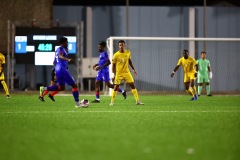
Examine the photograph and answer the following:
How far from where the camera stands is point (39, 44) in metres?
31.1

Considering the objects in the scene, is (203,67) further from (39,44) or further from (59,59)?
(59,59)

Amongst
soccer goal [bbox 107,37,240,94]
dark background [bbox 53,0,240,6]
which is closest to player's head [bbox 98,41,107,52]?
soccer goal [bbox 107,37,240,94]

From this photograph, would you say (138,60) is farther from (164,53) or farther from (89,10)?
(89,10)

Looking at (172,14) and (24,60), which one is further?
(172,14)

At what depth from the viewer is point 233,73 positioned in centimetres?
3609

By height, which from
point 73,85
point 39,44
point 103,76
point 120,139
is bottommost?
point 120,139

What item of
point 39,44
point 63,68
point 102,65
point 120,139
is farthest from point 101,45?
point 39,44

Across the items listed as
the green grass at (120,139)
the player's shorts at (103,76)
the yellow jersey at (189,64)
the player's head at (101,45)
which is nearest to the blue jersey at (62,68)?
the player's head at (101,45)

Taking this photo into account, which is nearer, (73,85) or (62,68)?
(73,85)

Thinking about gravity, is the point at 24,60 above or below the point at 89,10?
below

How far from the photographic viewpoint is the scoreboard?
30969mm

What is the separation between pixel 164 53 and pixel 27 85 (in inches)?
334

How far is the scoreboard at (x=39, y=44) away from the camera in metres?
31.0

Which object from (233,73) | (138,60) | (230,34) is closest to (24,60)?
(138,60)
